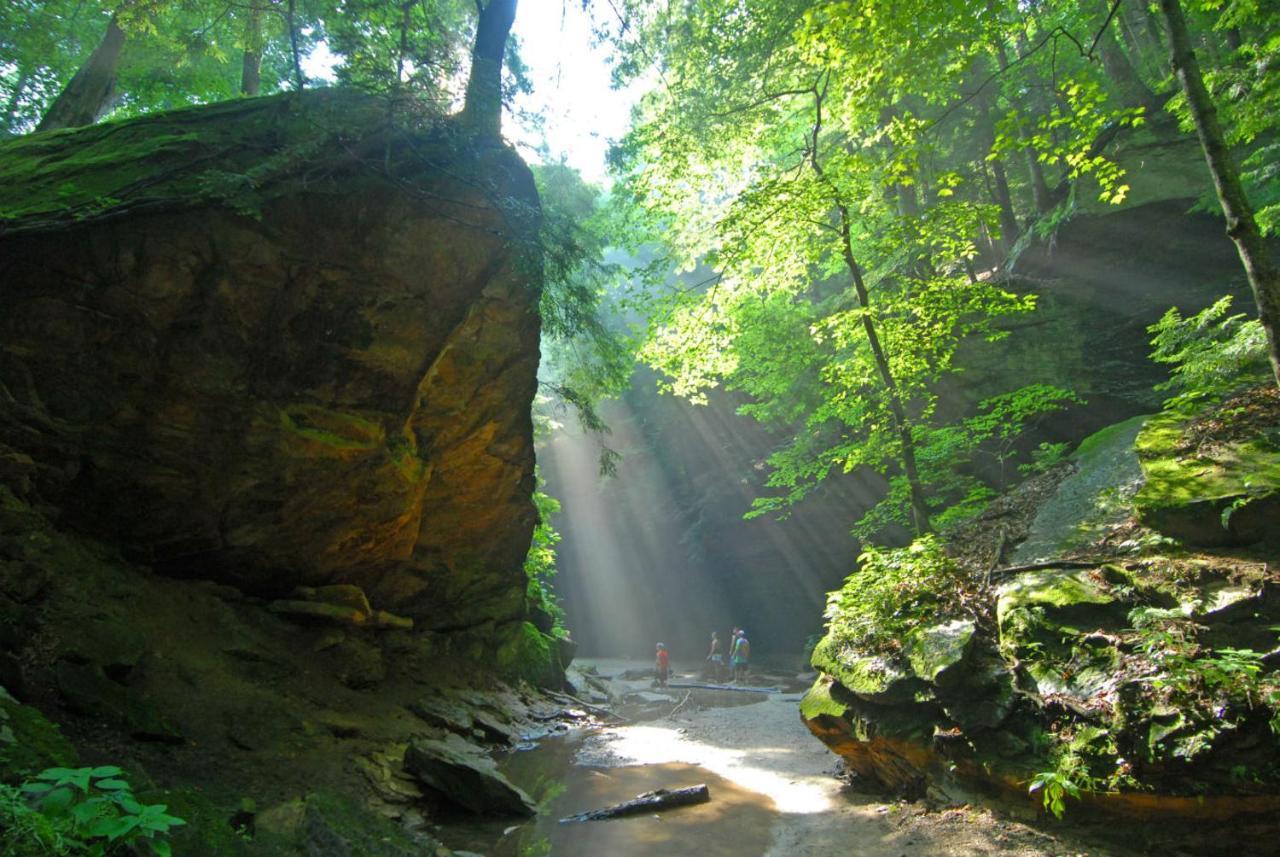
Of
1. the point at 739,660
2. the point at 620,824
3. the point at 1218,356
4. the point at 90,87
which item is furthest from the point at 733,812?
the point at 90,87

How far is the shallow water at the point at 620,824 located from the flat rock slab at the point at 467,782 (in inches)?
6.1

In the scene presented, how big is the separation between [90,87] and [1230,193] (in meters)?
15.6

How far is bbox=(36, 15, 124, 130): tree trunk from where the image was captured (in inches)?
396

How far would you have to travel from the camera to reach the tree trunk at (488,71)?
7.55 metres

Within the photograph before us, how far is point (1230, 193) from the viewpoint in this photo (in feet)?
16.0

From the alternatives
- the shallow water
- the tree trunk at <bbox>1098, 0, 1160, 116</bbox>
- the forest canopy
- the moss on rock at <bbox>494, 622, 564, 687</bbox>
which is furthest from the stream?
the tree trunk at <bbox>1098, 0, 1160, 116</bbox>

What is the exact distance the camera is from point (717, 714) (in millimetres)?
12141

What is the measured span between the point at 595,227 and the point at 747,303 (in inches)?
169

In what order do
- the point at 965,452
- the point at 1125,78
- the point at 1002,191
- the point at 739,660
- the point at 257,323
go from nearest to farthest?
the point at 257,323, the point at 965,452, the point at 1125,78, the point at 1002,191, the point at 739,660

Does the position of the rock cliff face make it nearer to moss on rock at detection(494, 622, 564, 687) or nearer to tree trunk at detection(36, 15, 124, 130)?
tree trunk at detection(36, 15, 124, 130)

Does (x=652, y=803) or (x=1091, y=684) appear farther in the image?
(x=652, y=803)

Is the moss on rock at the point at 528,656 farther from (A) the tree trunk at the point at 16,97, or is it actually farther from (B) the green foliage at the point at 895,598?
(A) the tree trunk at the point at 16,97

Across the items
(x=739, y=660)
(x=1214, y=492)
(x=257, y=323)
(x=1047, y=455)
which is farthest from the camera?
(x=739, y=660)

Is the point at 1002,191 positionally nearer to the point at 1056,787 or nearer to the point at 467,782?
the point at 1056,787
